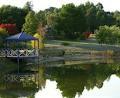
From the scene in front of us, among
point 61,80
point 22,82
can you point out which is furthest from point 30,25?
point 22,82

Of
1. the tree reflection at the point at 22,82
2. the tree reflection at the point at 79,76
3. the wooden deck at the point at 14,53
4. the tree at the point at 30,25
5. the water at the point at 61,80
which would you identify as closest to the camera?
the water at the point at 61,80

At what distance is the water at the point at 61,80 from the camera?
31578 millimetres

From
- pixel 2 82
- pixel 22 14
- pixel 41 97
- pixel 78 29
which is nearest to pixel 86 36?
pixel 78 29

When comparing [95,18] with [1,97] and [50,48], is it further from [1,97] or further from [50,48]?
[1,97]

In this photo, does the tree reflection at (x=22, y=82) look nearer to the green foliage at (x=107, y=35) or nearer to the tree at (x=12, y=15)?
the green foliage at (x=107, y=35)

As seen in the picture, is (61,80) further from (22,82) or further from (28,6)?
(28,6)

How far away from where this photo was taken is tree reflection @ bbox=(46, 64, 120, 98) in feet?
113

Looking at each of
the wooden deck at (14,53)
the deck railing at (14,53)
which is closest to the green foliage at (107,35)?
the deck railing at (14,53)

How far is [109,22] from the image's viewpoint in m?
108

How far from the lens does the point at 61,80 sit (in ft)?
131

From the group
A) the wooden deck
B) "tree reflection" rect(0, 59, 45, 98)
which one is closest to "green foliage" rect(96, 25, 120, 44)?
"tree reflection" rect(0, 59, 45, 98)

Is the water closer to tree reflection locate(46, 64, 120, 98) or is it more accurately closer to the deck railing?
tree reflection locate(46, 64, 120, 98)

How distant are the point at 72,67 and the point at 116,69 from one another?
5.26 meters

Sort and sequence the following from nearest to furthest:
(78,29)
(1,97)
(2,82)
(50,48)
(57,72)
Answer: (1,97) → (2,82) → (57,72) → (50,48) → (78,29)
